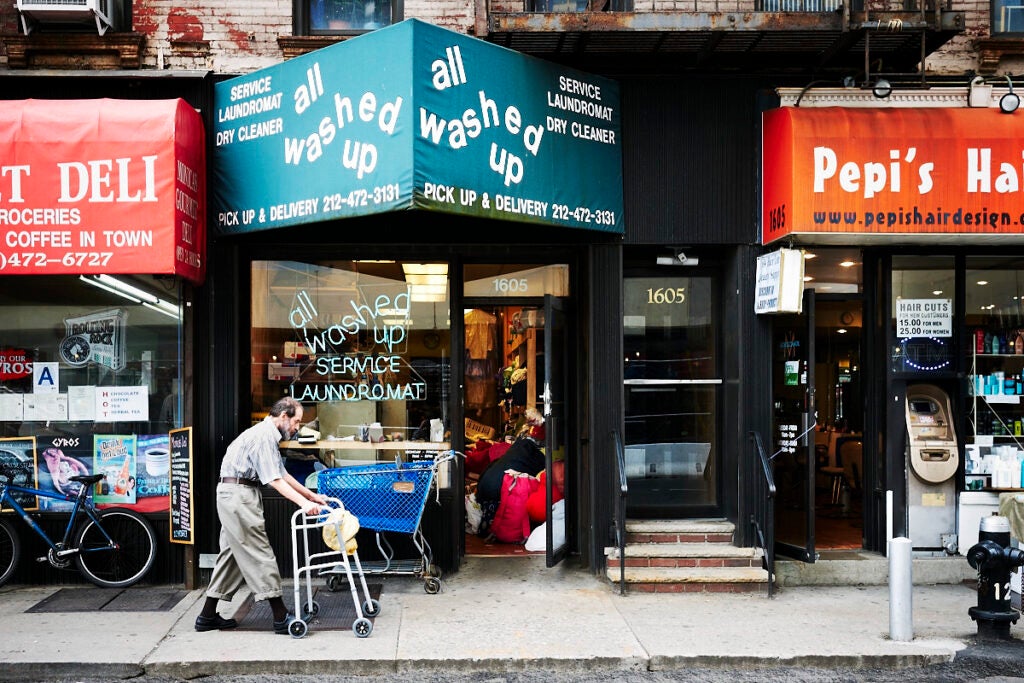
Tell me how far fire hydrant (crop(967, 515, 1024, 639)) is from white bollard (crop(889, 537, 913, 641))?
2.07ft

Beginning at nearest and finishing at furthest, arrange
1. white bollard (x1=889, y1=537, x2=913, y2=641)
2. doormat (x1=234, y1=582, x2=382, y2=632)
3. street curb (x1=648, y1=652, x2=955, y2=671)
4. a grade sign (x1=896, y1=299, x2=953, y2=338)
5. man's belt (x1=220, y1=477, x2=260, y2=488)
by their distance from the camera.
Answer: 1. street curb (x1=648, y1=652, x2=955, y2=671)
2. white bollard (x1=889, y1=537, x2=913, y2=641)
3. man's belt (x1=220, y1=477, x2=260, y2=488)
4. doormat (x1=234, y1=582, x2=382, y2=632)
5. a grade sign (x1=896, y1=299, x2=953, y2=338)

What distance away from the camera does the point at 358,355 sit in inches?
354

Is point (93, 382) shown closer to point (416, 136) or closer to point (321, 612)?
point (321, 612)

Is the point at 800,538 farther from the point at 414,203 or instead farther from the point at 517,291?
the point at 414,203

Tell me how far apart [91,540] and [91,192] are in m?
3.16

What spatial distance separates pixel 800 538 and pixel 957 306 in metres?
2.83

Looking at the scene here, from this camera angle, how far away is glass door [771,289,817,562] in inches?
334

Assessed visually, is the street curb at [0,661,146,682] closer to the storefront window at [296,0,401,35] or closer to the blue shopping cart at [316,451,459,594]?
the blue shopping cart at [316,451,459,594]

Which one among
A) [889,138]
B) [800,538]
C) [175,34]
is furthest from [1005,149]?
[175,34]

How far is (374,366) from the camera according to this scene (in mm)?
8992

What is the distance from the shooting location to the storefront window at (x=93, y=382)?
8594 mm

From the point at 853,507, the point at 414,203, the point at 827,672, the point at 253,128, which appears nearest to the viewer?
the point at 827,672

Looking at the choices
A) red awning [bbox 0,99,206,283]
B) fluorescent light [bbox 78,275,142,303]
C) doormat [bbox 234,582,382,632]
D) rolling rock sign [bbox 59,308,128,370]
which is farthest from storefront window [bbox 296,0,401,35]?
doormat [bbox 234,582,382,632]

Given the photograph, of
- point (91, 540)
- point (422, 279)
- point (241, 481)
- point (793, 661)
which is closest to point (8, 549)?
point (91, 540)
